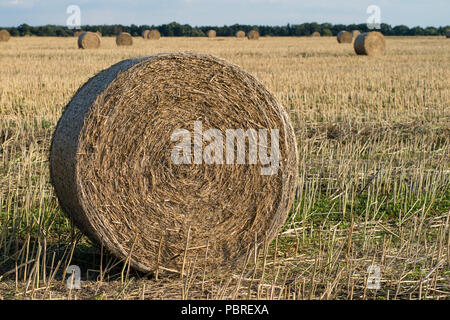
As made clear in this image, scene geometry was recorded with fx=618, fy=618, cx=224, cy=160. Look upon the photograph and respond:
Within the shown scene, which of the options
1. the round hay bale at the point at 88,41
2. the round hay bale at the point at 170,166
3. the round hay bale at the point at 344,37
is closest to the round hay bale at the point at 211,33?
the round hay bale at the point at 344,37

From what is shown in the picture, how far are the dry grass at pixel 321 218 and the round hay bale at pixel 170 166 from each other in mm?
206

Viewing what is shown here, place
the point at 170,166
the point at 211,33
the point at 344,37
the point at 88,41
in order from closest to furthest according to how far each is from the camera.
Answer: the point at 170,166 → the point at 88,41 → the point at 344,37 → the point at 211,33

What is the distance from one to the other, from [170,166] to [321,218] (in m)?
1.72

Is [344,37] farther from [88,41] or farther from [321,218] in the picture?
[321,218]

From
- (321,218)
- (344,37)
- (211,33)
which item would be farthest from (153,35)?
(321,218)

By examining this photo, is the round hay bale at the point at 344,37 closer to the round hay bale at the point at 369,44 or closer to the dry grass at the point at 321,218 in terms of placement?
the round hay bale at the point at 369,44

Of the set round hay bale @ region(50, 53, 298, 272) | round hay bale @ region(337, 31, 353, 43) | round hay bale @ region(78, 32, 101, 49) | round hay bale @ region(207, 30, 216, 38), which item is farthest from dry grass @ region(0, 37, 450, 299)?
round hay bale @ region(207, 30, 216, 38)

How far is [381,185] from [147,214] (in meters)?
2.91

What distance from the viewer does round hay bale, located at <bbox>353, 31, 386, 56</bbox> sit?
79.2ft

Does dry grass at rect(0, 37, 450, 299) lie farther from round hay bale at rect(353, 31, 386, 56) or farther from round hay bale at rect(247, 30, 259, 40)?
round hay bale at rect(247, 30, 259, 40)

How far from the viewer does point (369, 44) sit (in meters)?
24.3

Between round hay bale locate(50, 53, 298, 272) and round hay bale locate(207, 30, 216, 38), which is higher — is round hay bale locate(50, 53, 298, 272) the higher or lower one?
the lower one

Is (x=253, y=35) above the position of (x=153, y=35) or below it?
above

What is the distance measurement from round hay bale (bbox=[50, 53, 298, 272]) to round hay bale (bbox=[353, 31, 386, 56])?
20.6 m
